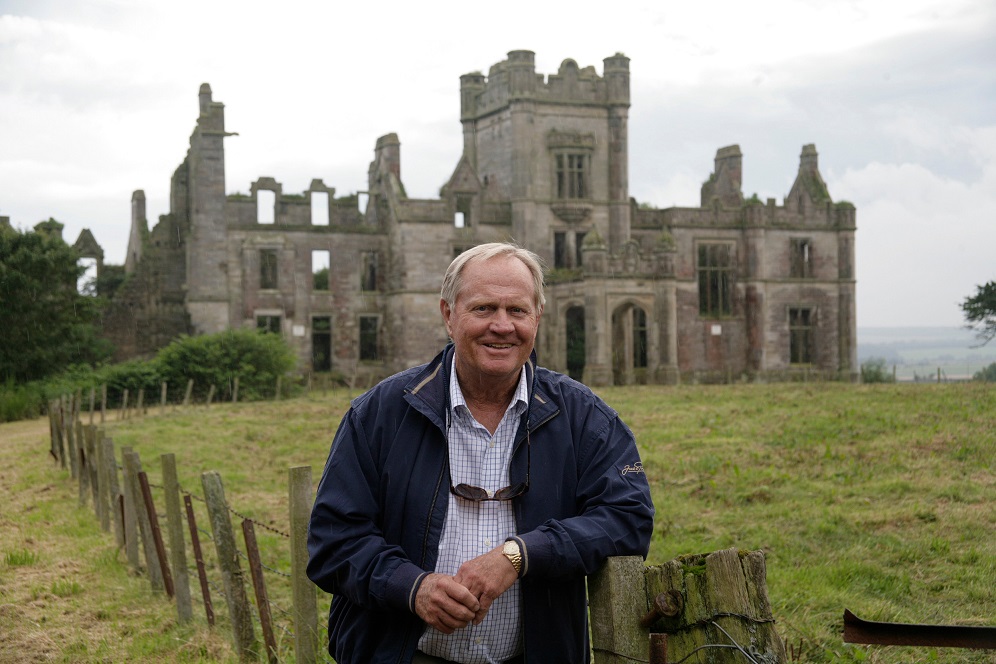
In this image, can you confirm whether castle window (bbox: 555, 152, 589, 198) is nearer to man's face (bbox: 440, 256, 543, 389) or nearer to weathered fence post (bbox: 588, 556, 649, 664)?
man's face (bbox: 440, 256, 543, 389)

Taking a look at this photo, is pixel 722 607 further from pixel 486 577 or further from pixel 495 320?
pixel 495 320

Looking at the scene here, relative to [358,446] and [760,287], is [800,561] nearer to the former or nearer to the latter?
[358,446]

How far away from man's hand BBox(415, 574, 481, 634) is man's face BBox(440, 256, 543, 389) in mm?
819

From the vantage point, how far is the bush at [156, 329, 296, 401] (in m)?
32.5

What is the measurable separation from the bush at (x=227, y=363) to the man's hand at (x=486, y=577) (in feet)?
97.4

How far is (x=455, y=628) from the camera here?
12.2 ft

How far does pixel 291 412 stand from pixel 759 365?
22.9m

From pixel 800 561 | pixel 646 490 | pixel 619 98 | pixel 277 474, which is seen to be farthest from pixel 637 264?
pixel 646 490

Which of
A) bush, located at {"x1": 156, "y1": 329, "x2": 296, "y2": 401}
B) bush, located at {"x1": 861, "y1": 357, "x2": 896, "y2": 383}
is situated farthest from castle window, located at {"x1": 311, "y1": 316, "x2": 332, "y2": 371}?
bush, located at {"x1": 861, "y1": 357, "x2": 896, "y2": 383}

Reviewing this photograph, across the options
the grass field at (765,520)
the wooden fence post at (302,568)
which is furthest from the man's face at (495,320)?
the grass field at (765,520)

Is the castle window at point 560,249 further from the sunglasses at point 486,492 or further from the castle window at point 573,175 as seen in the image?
the sunglasses at point 486,492

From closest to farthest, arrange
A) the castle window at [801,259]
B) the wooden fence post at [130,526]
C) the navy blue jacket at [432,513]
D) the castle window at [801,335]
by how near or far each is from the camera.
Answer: the navy blue jacket at [432,513] < the wooden fence post at [130,526] < the castle window at [801,335] < the castle window at [801,259]

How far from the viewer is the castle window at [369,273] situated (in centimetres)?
4231

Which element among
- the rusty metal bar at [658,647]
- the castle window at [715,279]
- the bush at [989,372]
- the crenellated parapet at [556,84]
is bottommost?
the bush at [989,372]
